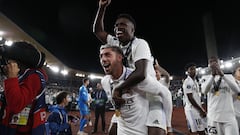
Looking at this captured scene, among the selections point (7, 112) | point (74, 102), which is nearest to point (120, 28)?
point (7, 112)

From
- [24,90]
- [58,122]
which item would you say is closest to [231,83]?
[58,122]

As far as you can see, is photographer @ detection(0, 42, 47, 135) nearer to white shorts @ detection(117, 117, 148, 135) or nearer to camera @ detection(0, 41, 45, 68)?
camera @ detection(0, 41, 45, 68)

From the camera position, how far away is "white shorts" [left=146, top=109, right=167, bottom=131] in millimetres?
1745

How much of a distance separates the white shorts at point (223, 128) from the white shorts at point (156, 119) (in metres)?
2.14

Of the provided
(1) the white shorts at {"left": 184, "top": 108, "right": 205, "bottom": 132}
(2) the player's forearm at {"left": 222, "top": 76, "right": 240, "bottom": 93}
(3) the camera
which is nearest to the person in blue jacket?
(3) the camera

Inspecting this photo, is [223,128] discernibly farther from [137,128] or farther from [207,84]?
[137,128]

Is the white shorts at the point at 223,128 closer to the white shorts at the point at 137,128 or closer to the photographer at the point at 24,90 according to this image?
the white shorts at the point at 137,128

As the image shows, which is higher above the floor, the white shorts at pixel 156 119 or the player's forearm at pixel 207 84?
the player's forearm at pixel 207 84

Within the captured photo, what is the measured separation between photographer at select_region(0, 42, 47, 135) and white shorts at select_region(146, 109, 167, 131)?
2.89 feet

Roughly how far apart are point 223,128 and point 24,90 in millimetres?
3065

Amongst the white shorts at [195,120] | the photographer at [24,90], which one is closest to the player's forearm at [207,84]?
the white shorts at [195,120]

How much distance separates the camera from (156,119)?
69.1 inches

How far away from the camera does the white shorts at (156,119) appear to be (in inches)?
68.7

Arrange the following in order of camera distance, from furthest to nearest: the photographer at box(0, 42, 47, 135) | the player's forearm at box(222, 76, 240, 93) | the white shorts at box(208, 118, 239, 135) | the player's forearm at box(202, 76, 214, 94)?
the player's forearm at box(202, 76, 214, 94), the player's forearm at box(222, 76, 240, 93), the white shorts at box(208, 118, 239, 135), the photographer at box(0, 42, 47, 135)
